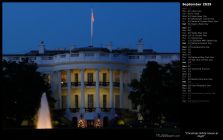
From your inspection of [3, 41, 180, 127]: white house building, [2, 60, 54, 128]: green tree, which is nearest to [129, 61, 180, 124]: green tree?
[2, 60, 54, 128]: green tree

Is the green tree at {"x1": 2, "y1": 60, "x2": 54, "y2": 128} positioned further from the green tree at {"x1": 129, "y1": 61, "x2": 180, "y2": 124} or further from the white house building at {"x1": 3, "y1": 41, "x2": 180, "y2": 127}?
the white house building at {"x1": 3, "y1": 41, "x2": 180, "y2": 127}

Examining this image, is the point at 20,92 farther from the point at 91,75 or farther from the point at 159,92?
the point at 91,75

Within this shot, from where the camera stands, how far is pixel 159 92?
3559cm

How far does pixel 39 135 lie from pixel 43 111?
22.9m

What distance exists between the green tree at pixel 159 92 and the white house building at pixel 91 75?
7.39m

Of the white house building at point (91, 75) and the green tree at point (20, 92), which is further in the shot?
the white house building at point (91, 75)

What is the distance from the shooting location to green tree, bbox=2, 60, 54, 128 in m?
32.1

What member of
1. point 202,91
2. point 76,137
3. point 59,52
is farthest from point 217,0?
point 59,52

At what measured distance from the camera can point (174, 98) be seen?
30.6m

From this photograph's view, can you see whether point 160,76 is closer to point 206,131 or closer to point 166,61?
point 166,61

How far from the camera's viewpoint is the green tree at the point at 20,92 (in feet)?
105

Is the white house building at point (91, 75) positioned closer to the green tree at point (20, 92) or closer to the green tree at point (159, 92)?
the green tree at point (159, 92)

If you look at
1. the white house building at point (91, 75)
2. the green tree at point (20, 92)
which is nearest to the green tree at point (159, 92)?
the green tree at point (20, 92)

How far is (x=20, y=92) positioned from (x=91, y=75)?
72.2 feet
